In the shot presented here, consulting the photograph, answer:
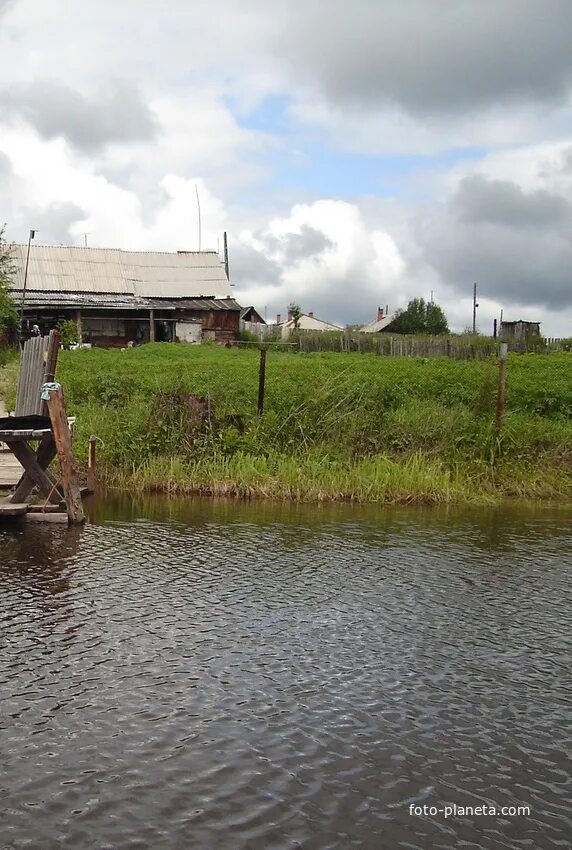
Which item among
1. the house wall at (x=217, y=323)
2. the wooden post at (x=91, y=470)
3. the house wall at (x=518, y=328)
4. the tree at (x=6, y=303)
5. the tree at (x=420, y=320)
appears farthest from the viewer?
the tree at (x=420, y=320)

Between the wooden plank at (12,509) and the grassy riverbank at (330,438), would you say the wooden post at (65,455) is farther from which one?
the grassy riverbank at (330,438)

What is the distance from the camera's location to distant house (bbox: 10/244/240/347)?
4591 cm

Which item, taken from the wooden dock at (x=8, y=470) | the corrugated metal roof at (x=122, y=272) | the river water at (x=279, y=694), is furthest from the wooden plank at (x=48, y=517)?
the corrugated metal roof at (x=122, y=272)

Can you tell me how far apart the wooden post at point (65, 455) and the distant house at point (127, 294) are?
33413 millimetres

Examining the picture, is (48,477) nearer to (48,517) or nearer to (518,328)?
(48,517)

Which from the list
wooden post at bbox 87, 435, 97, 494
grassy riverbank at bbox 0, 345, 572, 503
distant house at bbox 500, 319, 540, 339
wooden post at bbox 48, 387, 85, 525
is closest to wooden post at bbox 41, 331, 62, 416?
wooden post at bbox 48, 387, 85, 525

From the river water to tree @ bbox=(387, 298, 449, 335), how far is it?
207ft

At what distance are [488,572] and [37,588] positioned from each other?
17.5ft

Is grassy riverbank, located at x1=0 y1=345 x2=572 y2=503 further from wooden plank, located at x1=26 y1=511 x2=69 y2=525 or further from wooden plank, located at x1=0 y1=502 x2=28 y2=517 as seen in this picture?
wooden plank, located at x1=0 y1=502 x2=28 y2=517

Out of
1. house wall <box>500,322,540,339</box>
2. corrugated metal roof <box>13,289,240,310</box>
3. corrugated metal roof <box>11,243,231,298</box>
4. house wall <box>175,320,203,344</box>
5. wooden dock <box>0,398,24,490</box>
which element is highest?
corrugated metal roof <box>11,243,231,298</box>

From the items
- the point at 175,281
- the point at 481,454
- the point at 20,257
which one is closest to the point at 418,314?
the point at 175,281

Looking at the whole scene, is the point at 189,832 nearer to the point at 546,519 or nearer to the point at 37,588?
the point at 37,588

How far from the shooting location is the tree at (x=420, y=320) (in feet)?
241

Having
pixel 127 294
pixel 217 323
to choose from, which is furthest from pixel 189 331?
pixel 127 294
